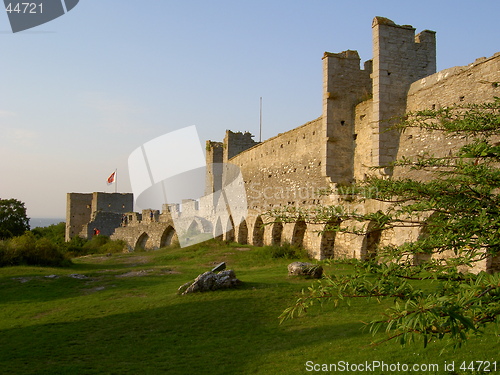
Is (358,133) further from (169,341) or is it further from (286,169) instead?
(169,341)

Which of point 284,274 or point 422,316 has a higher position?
point 422,316

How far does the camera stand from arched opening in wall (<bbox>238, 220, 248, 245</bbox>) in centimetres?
2604

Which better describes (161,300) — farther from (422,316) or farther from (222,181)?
(222,181)

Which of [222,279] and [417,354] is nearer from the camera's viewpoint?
[417,354]

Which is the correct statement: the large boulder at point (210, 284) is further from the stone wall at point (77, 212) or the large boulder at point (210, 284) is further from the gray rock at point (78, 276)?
the stone wall at point (77, 212)

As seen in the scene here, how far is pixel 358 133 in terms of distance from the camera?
16.0m

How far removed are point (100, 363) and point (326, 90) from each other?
1204cm

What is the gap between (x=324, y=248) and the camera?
1662 cm

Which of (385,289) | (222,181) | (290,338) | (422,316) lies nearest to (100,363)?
(290,338)

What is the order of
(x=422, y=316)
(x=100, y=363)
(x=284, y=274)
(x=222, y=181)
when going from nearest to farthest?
(x=422, y=316) → (x=100, y=363) → (x=284, y=274) → (x=222, y=181)

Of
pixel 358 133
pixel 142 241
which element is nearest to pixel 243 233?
pixel 142 241

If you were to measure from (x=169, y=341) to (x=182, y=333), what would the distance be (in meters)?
0.43

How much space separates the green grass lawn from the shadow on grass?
0.05 ft

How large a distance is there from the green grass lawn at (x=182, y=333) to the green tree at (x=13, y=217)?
21.2m
